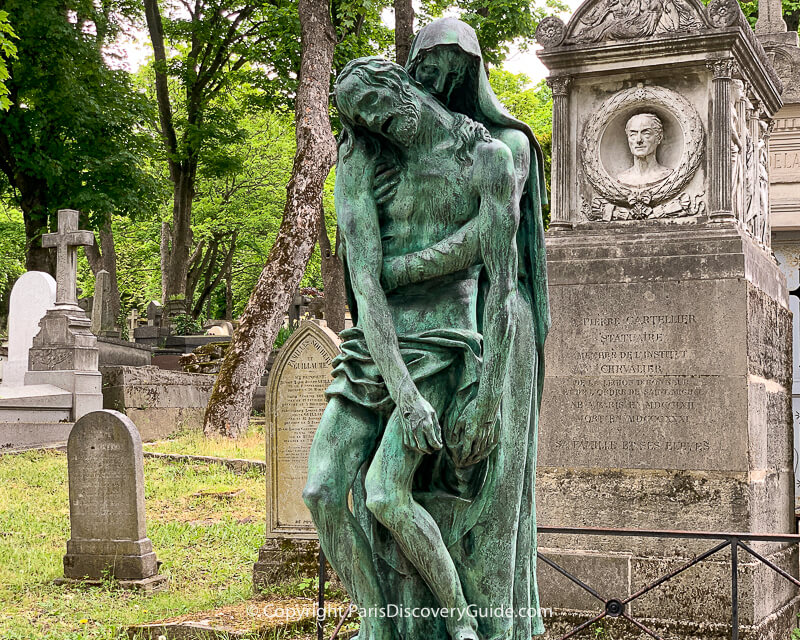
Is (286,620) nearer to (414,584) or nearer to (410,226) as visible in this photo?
(414,584)

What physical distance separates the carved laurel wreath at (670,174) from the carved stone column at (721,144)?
10 cm

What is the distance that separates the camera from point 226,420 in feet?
49.7

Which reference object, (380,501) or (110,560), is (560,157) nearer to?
(380,501)

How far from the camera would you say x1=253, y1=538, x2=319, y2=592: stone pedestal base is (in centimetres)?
823

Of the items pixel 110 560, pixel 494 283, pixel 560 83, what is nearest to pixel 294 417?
pixel 110 560

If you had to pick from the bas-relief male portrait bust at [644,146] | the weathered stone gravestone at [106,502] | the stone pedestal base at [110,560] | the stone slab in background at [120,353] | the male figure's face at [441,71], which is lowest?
the stone pedestal base at [110,560]

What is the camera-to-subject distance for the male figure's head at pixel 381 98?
135 inches

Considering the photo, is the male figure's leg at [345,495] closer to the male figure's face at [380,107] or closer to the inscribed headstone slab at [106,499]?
the male figure's face at [380,107]

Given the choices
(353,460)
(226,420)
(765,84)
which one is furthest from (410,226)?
(226,420)

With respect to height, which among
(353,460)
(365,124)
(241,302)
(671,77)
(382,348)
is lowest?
(353,460)

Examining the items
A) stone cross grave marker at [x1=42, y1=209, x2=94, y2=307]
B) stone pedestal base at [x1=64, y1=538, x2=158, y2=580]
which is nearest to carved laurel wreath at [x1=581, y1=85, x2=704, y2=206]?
stone pedestal base at [x1=64, y1=538, x2=158, y2=580]

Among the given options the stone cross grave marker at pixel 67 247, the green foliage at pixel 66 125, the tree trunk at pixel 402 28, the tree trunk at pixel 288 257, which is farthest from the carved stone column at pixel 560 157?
the green foliage at pixel 66 125

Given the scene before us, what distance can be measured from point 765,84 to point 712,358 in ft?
7.78

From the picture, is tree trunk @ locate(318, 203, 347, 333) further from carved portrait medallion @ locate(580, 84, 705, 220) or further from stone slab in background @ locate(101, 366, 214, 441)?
carved portrait medallion @ locate(580, 84, 705, 220)
